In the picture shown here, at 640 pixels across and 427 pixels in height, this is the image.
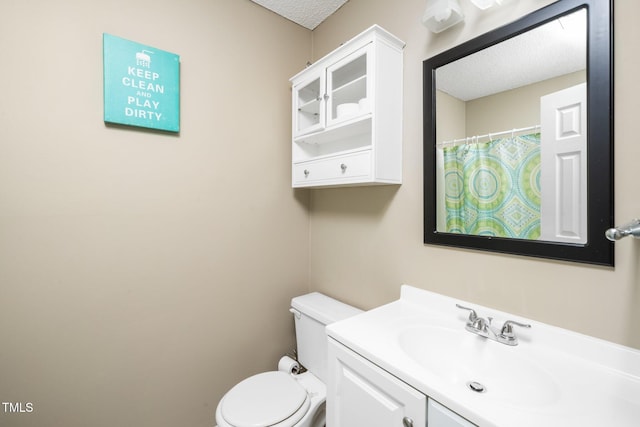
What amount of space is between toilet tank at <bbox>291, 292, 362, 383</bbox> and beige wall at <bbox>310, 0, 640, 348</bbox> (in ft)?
0.35

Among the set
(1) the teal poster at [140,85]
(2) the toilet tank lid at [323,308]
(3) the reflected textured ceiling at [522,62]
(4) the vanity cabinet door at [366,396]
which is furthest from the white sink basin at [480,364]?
(1) the teal poster at [140,85]

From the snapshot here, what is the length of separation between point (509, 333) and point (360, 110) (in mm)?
1034

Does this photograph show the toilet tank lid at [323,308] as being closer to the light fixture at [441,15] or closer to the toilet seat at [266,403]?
the toilet seat at [266,403]

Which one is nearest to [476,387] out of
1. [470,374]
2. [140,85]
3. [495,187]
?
[470,374]

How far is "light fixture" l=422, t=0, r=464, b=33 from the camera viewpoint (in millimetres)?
1059

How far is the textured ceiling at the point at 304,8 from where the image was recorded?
1586 mm

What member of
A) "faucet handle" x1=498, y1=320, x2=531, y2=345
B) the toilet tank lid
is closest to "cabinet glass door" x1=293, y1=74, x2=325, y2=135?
the toilet tank lid

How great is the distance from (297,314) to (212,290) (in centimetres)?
50

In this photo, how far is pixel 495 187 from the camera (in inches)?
40.4

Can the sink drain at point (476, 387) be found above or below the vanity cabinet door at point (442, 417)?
below

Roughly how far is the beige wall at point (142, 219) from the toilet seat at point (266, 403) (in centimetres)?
30

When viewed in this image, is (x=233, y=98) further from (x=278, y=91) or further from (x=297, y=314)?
(x=297, y=314)

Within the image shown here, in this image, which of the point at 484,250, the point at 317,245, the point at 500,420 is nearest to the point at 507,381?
the point at 500,420

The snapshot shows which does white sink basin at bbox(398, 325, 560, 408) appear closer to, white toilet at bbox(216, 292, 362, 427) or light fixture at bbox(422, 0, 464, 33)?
white toilet at bbox(216, 292, 362, 427)
